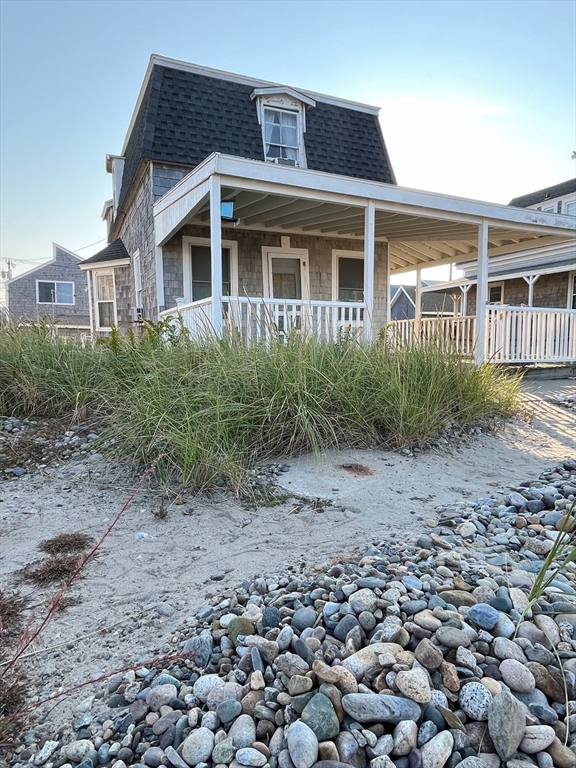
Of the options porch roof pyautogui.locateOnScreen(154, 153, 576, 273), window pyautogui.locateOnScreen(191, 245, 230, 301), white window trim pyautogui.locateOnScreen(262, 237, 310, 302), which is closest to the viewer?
porch roof pyautogui.locateOnScreen(154, 153, 576, 273)

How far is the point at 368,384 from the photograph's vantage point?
390 centimetres

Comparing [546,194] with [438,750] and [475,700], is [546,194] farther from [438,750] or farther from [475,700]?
[438,750]

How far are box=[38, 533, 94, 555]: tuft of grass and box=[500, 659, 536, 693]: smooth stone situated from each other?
191cm

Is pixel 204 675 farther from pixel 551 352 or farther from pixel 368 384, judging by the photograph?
pixel 551 352

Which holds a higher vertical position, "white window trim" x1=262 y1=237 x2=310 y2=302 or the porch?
"white window trim" x1=262 y1=237 x2=310 y2=302

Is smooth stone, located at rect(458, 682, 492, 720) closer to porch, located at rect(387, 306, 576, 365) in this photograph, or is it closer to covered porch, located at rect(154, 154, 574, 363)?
covered porch, located at rect(154, 154, 574, 363)

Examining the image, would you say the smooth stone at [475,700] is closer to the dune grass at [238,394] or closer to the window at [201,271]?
the dune grass at [238,394]

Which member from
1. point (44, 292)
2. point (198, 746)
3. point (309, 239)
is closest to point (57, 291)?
point (44, 292)

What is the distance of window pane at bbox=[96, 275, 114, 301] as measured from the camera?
11.5 m

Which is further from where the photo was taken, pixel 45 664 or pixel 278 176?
pixel 278 176

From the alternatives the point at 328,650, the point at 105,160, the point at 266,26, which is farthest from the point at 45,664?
the point at 105,160

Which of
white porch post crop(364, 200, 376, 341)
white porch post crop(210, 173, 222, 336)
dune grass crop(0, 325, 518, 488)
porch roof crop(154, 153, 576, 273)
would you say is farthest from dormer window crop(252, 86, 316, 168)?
dune grass crop(0, 325, 518, 488)

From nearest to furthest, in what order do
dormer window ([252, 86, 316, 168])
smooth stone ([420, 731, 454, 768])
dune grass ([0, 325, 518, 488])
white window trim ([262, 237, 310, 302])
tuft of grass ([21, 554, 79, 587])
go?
smooth stone ([420, 731, 454, 768])
tuft of grass ([21, 554, 79, 587])
dune grass ([0, 325, 518, 488])
dormer window ([252, 86, 316, 168])
white window trim ([262, 237, 310, 302])

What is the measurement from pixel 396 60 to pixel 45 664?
9043 millimetres
